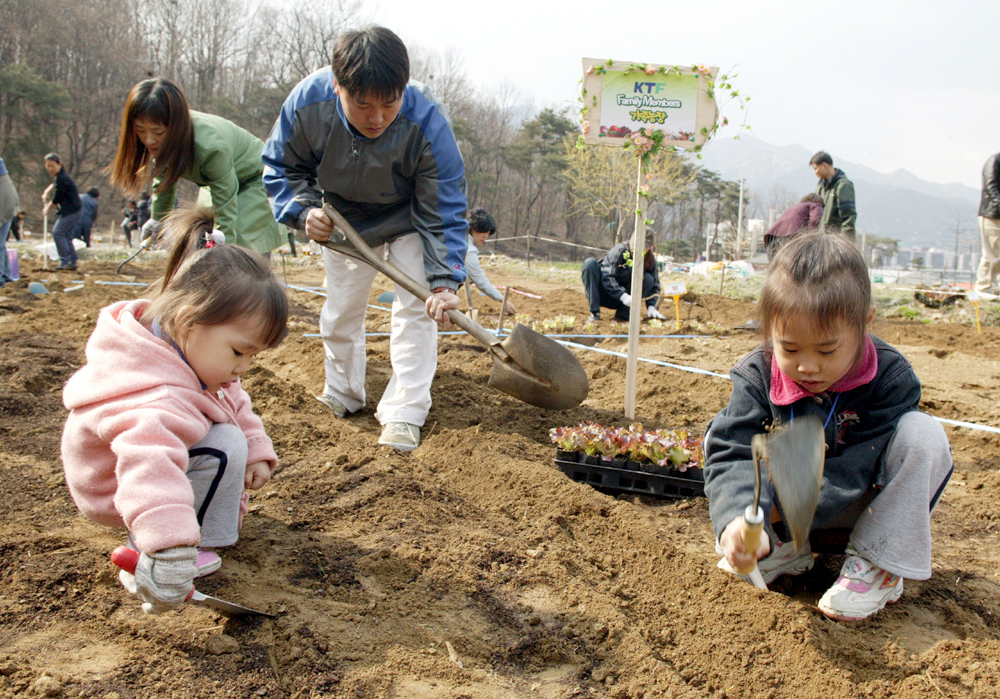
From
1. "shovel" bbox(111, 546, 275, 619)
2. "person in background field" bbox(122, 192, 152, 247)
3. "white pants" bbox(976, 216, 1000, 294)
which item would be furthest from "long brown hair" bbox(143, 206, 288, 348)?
"person in background field" bbox(122, 192, 152, 247)

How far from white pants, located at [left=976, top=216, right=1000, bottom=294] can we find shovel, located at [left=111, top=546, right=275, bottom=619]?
31.9 ft

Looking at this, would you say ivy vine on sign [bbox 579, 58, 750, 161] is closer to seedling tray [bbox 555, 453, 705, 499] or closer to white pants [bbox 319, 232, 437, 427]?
white pants [bbox 319, 232, 437, 427]

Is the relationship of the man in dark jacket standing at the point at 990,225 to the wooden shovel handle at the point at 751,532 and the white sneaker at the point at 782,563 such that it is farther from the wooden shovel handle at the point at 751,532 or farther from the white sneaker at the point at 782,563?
the wooden shovel handle at the point at 751,532

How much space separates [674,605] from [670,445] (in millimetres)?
947

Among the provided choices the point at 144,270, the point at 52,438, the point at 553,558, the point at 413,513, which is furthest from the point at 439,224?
the point at 144,270

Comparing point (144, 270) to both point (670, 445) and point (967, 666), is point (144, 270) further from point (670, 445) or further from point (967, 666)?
point (967, 666)

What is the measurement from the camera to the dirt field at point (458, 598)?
161 centimetres

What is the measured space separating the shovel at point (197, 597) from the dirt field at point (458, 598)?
3 cm

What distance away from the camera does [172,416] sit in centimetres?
163

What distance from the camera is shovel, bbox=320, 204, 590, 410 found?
321cm

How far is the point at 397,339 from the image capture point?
11.3 ft

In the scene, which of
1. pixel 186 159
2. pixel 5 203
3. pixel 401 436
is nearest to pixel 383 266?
pixel 401 436

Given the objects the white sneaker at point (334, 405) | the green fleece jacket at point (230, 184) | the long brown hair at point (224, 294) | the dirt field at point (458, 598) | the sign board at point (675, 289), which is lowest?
the dirt field at point (458, 598)

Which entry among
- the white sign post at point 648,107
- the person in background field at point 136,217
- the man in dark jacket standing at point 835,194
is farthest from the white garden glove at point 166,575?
the person in background field at point 136,217
